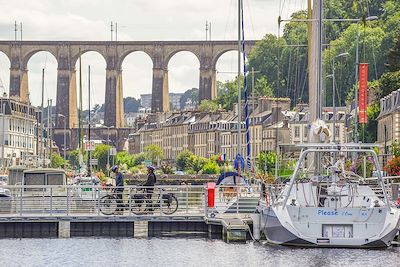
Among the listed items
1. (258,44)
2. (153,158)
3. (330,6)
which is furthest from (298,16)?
(153,158)

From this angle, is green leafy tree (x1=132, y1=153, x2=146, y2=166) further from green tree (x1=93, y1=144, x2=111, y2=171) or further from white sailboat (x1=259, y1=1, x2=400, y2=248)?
white sailboat (x1=259, y1=1, x2=400, y2=248)

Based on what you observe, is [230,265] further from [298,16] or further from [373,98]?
[298,16]

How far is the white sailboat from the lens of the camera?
39938mm

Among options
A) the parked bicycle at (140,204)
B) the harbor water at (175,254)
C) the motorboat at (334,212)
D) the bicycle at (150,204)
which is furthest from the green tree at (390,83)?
the motorboat at (334,212)

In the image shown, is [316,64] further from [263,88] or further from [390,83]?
[263,88]

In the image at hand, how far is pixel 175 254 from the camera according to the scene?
4122 centimetres

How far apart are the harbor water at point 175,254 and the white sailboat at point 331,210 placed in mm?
390

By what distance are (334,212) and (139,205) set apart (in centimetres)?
1233

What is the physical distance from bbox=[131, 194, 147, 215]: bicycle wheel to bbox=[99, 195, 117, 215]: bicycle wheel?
658 mm

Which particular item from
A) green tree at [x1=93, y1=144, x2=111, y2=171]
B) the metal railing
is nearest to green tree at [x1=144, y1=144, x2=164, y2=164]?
green tree at [x1=93, y1=144, x2=111, y2=171]

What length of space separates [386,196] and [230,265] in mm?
5424

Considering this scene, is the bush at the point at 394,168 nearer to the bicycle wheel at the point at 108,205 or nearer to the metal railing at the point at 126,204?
the metal railing at the point at 126,204

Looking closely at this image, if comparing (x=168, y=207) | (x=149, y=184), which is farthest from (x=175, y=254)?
(x=149, y=184)

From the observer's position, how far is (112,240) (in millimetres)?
46750
